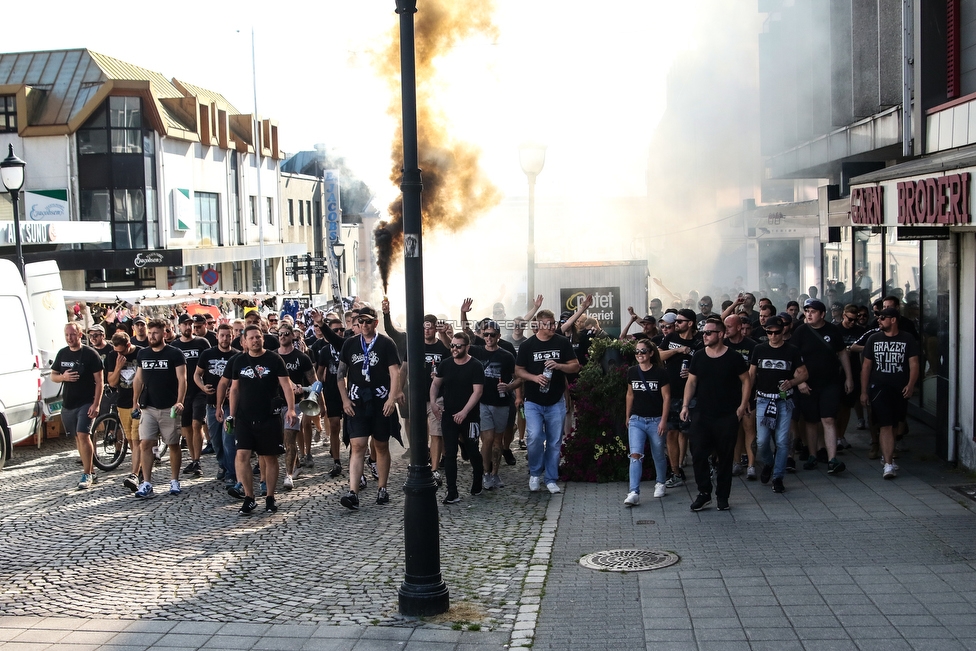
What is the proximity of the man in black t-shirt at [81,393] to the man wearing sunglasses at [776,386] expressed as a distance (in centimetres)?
693

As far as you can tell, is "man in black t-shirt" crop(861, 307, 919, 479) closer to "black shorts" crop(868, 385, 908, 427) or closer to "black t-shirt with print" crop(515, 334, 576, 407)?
"black shorts" crop(868, 385, 908, 427)

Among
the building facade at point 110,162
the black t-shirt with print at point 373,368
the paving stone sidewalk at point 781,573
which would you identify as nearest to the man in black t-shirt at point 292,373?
the black t-shirt with print at point 373,368

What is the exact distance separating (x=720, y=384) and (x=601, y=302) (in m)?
9.61

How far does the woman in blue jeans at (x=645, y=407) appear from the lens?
30.2 ft

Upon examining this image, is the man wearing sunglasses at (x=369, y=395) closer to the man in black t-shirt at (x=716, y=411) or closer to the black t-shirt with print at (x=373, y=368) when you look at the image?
the black t-shirt with print at (x=373, y=368)

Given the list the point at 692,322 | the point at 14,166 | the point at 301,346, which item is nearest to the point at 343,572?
the point at 692,322

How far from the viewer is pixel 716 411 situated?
8.76 meters

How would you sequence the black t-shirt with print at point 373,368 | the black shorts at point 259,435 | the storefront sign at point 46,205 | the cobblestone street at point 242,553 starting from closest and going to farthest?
1. the cobblestone street at point 242,553
2. the black shorts at point 259,435
3. the black t-shirt with print at point 373,368
4. the storefront sign at point 46,205

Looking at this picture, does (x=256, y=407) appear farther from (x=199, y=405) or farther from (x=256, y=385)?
(x=199, y=405)

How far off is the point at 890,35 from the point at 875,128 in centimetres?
136

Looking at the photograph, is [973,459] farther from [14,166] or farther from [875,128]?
[14,166]

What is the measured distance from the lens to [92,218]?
38.8 meters

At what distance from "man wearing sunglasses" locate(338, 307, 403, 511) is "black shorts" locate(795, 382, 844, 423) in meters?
4.16

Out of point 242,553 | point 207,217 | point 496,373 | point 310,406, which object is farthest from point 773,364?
point 207,217
